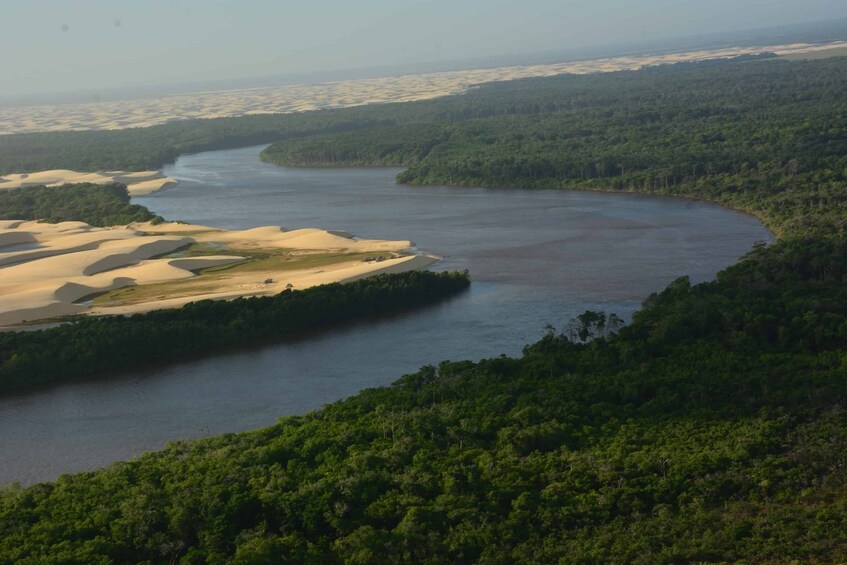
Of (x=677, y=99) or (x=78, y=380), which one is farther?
(x=677, y=99)

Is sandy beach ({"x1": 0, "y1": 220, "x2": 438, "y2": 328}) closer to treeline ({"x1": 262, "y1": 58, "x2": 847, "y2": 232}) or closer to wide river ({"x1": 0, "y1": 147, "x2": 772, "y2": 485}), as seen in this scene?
wide river ({"x1": 0, "y1": 147, "x2": 772, "y2": 485})

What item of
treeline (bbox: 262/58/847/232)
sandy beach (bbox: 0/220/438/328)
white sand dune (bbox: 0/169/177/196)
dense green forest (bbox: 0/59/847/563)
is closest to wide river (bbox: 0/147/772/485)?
treeline (bbox: 262/58/847/232)

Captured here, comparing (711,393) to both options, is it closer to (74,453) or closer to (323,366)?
(323,366)

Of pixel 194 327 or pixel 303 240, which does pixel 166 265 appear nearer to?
pixel 303 240

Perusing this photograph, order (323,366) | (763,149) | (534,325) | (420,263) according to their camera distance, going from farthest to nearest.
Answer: (763,149), (420,263), (534,325), (323,366)

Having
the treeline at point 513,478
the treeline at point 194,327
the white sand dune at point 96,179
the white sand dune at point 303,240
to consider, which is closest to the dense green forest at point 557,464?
the treeline at point 513,478

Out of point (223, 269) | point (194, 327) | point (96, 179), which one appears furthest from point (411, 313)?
point (96, 179)

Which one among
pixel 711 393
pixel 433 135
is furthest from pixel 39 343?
pixel 433 135
